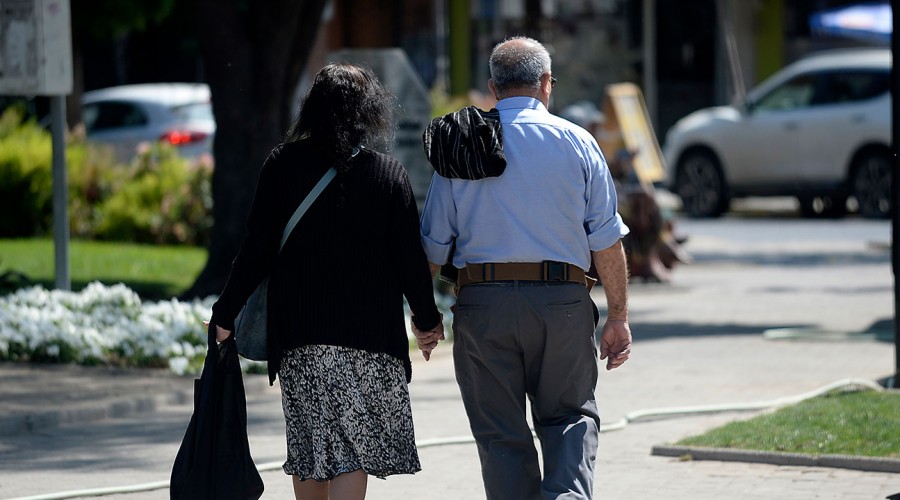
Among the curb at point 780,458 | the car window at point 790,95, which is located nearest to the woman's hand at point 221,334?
the curb at point 780,458

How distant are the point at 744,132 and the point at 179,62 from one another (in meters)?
13.8

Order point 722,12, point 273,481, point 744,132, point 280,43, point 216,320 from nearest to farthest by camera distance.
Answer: point 216,320, point 273,481, point 280,43, point 744,132, point 722,12

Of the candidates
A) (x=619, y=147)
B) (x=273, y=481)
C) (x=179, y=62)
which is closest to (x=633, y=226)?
(x=619, y=147)

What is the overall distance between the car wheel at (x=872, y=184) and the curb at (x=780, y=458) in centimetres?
1340

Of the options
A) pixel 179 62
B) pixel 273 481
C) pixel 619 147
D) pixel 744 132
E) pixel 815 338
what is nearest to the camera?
pixel 273 481

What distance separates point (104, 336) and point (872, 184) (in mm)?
12678

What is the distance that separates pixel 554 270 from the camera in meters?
5.21

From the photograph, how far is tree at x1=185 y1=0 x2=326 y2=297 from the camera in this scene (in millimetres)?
12195

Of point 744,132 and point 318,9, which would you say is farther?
point 744,132

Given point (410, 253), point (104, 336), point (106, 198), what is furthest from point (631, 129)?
point (410, 253)

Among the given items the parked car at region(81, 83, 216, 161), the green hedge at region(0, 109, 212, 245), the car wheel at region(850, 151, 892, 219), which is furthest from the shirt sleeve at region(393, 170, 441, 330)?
the parked car at region(81, 83, 216, 161)

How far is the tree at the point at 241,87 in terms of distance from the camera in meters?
12.2

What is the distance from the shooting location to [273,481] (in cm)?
696

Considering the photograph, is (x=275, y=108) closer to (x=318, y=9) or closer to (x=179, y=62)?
(x=318, y=9)
